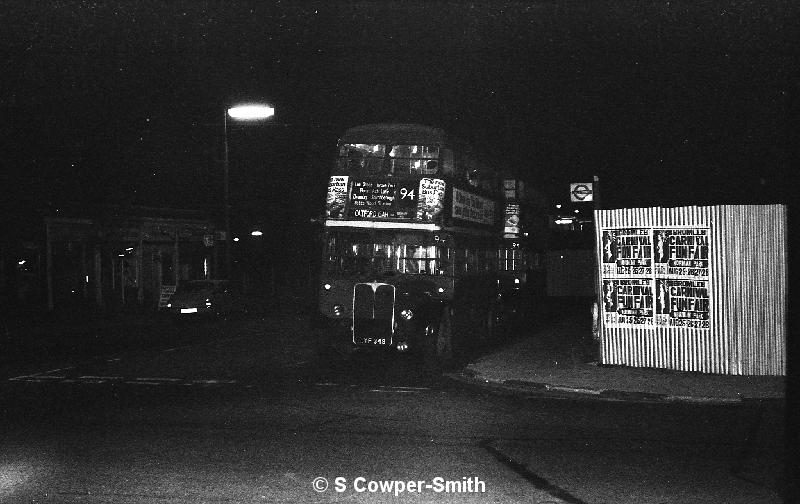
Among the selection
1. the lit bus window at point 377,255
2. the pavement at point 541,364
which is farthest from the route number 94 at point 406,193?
the pavement at point 541,364

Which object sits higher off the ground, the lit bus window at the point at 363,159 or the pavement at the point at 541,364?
the lit bus window at the point at 363,159

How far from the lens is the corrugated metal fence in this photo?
15.0m

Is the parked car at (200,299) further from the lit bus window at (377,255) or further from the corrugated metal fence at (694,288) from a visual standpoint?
the corrugated metal fence at (694,288)

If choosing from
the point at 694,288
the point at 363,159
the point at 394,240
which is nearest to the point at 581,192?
the point at 394,240

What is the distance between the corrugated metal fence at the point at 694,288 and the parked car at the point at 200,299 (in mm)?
16152

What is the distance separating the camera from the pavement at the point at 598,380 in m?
13.4

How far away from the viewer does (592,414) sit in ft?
38.1

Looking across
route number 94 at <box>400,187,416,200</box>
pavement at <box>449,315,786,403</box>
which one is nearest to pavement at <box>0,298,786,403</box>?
pavement at <box>449,315,786,403</box>

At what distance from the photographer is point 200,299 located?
96.0ft

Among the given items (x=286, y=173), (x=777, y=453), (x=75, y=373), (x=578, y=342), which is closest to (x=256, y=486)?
(x=777, y=453)

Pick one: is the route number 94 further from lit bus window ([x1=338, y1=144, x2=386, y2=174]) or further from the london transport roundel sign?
the london transport roundel sign

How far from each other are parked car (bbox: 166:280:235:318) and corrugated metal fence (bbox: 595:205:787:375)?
1615 centimetres

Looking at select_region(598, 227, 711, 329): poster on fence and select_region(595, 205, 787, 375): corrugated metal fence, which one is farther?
select_region(598, 227, 711, 329): poster on fence

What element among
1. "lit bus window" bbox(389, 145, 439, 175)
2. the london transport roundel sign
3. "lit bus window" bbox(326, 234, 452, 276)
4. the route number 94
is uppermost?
"lit bus window" bbox(389, 145, 439, 175)
